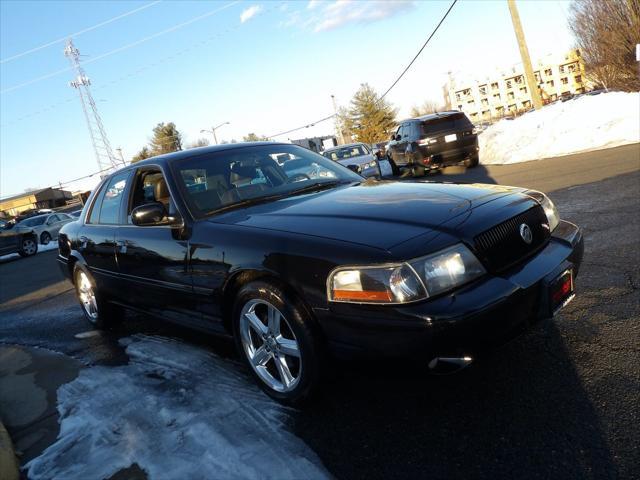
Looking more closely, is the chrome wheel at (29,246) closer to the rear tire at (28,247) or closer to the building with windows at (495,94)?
the rear tire at (28,247)

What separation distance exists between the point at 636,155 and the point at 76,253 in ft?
32.2

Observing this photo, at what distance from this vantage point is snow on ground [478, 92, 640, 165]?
12.8 meters

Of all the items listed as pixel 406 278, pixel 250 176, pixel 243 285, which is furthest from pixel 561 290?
pixel 250 176

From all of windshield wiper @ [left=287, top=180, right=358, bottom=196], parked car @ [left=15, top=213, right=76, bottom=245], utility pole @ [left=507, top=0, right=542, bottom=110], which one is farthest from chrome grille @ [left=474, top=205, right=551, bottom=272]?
parked car @ [left=15, top=213, right=76, bottom=245]

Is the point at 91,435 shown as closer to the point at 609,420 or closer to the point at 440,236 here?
the point at 440,236

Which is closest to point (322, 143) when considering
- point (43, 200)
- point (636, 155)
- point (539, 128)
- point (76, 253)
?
point (43, 200)

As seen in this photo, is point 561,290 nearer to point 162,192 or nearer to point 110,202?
point 162,192

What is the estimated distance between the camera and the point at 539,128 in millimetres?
15281

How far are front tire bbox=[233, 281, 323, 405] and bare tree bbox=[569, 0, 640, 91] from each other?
20140 mm

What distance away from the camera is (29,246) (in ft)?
62.8

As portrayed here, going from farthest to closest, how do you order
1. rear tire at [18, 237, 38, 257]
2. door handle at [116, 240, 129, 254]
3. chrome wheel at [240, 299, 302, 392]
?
rear tire at [18, 237, 38, 257], door handle at [116, 240, 129, 254], chrome wheel at [240, 299, 302, 392]

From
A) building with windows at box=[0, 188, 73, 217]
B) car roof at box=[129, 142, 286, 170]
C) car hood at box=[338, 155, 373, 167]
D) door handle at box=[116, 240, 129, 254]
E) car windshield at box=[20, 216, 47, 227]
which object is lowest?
door handle at box=[116, 240, 129, 254]

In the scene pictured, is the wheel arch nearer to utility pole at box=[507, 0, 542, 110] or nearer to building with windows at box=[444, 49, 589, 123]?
utility pole at box=[507, 0, 542, 110]

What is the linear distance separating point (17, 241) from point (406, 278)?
19773mm
